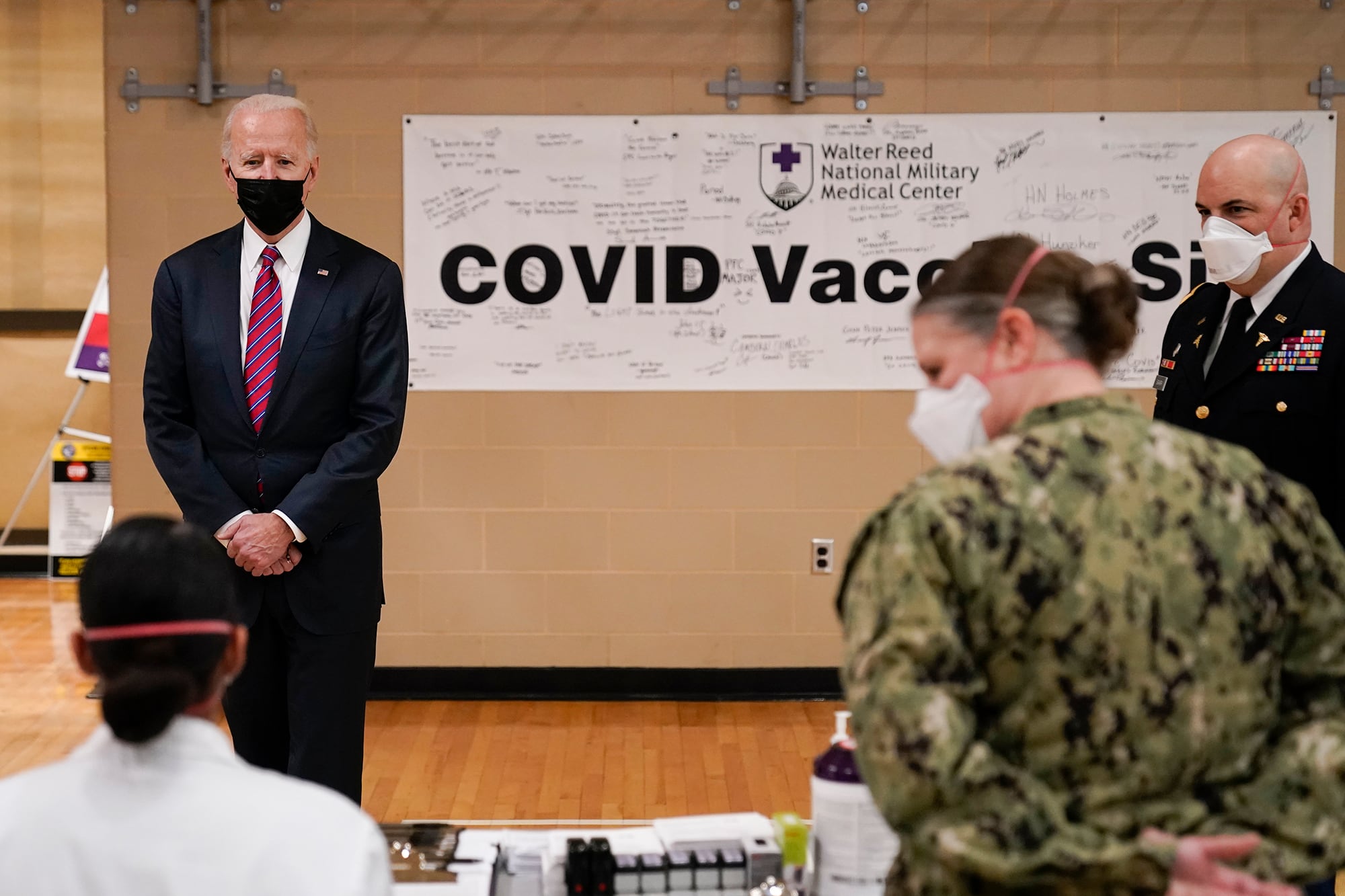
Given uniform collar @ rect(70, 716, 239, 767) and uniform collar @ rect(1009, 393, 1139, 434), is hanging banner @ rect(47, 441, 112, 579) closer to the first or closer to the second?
uniform collar @ rect(70, 716, 239, 767)

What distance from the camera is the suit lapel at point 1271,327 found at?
2.46 meters

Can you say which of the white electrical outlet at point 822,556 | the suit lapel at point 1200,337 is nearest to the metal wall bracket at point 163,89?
the white electrical outlet at point 822,556

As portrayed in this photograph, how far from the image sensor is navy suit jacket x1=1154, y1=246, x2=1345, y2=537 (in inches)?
94.1

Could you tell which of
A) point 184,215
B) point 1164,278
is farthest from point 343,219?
point 1164,278

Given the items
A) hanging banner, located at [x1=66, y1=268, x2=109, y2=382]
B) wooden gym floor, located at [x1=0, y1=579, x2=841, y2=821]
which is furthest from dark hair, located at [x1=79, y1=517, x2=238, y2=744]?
hanging banner, located at [x1=66, y1=268, x2=109, y2=382]

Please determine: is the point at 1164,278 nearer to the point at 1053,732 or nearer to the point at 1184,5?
the point at 1184,5

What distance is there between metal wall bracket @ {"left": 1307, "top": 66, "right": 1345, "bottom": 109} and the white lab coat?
459cm

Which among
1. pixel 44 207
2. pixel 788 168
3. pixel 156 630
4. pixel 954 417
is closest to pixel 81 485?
pixel 44 207

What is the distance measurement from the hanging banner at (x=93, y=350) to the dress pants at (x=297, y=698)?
4.53 meters

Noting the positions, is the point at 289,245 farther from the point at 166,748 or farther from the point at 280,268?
the point at 166,748

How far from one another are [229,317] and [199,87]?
2401mm

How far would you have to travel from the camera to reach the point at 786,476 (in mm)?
4781

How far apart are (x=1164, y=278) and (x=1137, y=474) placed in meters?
3.79

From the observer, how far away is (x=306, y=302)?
8.38ft
